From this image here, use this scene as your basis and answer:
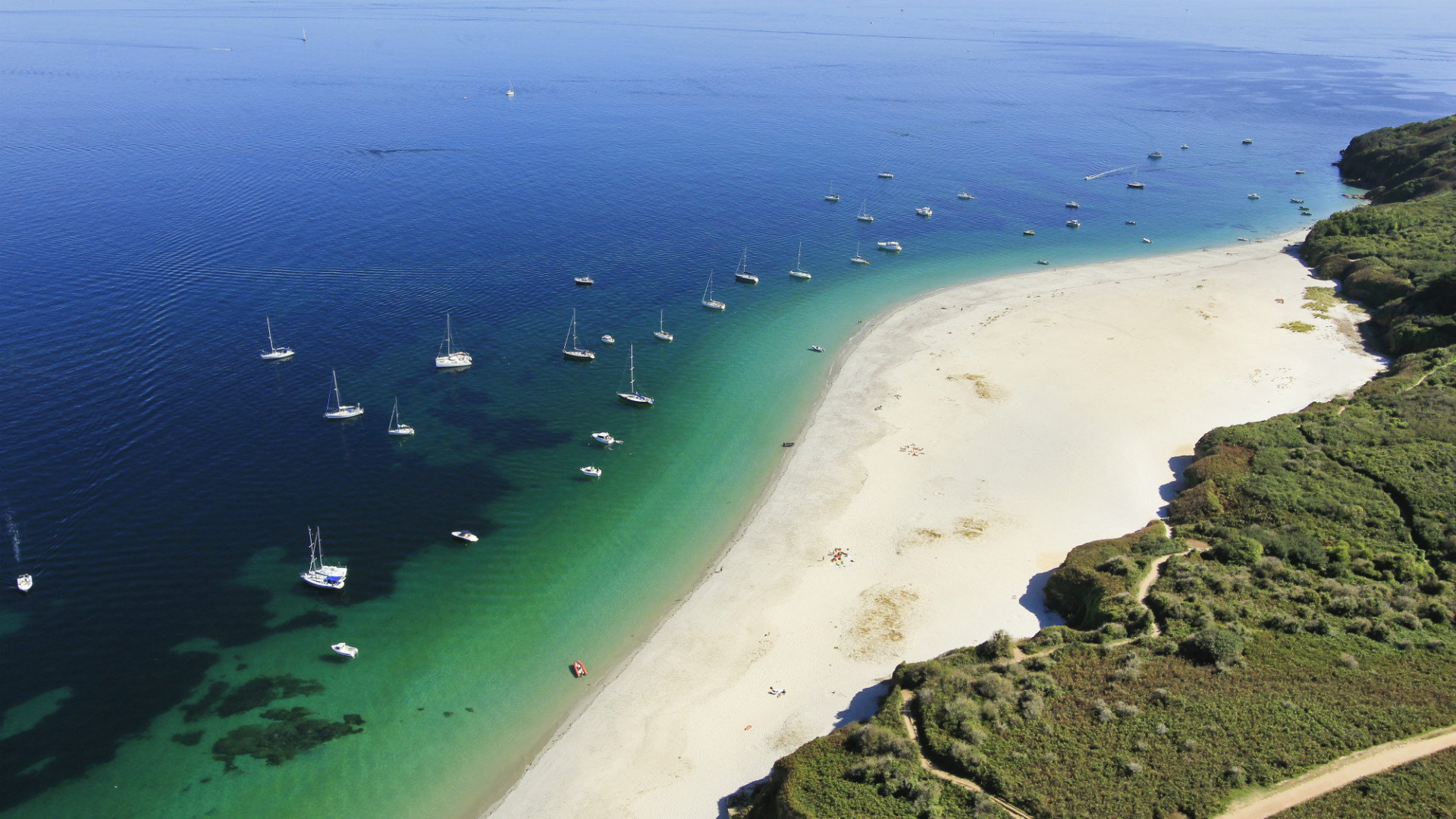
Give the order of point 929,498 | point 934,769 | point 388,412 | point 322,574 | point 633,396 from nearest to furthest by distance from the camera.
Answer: point 934,769 → point 322,574 → point 929,498 → point 388,412 → point 633,396

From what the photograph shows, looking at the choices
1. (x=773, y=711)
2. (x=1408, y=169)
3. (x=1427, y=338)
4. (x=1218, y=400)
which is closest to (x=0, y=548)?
(x=773, y=711)

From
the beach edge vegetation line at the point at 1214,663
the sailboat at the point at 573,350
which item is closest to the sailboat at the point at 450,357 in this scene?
the sailboat at the point at 573,350

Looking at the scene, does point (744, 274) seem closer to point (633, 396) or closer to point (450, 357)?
point (633, 396)

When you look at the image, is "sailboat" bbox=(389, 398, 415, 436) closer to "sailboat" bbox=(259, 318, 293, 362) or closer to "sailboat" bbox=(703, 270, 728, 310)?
"sailboat" bbox=(259, 318, 293, 362)

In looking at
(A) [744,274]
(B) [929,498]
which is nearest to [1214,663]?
(B) [929,498]

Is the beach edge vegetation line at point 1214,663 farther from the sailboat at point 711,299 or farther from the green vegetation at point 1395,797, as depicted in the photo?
the sailboat at point 711,299

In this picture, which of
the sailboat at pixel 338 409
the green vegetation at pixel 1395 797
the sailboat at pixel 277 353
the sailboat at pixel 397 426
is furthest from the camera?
the sailboat at pixel 277 353

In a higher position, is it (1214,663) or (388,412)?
(1214,663)
